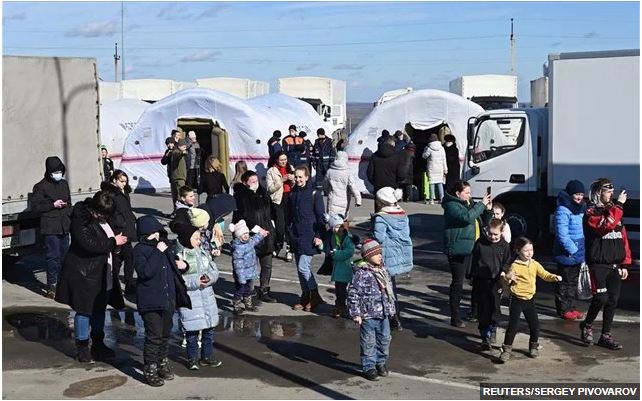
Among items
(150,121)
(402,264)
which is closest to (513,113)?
(402,264)

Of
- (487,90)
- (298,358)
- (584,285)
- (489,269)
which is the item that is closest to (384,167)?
(489,269)

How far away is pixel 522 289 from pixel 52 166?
232 inches

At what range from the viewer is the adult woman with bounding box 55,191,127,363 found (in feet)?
30.9

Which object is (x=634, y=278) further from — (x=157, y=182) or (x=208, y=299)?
(x=157, y=182)

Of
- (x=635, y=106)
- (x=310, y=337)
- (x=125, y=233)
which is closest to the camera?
(x=310, y=337)

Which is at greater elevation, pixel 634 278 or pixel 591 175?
pixel 591 175

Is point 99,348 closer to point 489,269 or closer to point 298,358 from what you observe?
point 298,358

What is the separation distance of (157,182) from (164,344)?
62.7 feet

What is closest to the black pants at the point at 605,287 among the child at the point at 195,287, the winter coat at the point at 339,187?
the child at the point at 195,287

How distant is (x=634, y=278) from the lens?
14125 mm

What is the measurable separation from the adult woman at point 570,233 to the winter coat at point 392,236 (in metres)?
1.63

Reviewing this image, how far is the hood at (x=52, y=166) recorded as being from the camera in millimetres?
12484

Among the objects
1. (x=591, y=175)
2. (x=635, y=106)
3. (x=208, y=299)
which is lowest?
(x=208, y=299)

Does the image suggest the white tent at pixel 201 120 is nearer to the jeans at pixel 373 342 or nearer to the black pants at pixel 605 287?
the black pants at pixel 605 287
